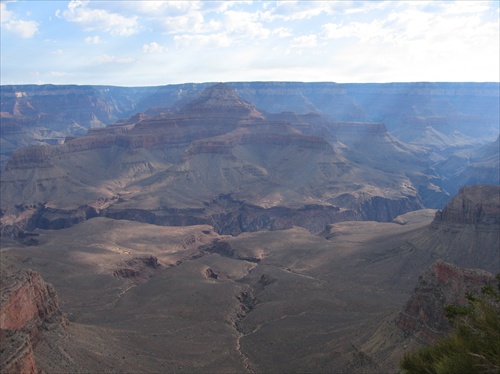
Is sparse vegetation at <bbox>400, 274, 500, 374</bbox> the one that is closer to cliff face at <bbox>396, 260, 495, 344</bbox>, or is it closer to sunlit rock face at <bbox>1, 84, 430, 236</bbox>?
cliff face at <bbox>396, 260, 495, 344</bbox>

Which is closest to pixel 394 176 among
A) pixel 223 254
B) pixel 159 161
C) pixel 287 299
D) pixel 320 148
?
pixel 320 148

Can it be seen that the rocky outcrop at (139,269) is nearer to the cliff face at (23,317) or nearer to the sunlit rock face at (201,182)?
the cliff face at (23,317)

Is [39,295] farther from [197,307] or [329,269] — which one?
[329,269]

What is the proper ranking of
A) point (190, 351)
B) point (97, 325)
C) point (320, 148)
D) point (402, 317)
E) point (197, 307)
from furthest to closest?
1. point (320, 148)
2. point (197, 307)
3. point (97, 325)
4. point (190, 351)
5. point (402, 317)

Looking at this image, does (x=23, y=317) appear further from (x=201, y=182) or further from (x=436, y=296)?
(x=201, y=182)

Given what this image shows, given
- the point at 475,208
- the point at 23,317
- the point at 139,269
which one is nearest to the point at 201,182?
the point at 139,269

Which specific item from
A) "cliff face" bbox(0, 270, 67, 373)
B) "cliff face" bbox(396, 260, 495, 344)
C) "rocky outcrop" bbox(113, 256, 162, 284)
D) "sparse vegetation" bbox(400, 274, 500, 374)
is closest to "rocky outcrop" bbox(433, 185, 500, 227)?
"cliff face" bbox(396, 260, 495, 344)
